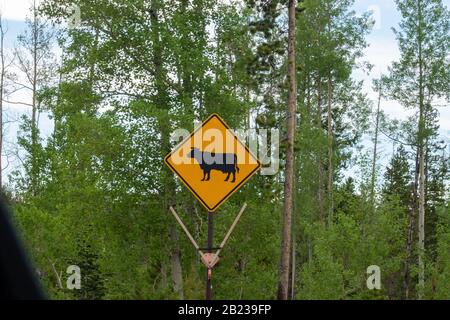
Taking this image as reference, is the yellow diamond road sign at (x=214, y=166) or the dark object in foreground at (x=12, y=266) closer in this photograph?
the dark object in foreground at (x=12, y=266)

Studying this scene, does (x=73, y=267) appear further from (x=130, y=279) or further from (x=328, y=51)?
(x=328, y=51)

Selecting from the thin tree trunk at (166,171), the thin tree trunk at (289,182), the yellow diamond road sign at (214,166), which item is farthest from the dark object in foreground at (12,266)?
the thin tree trunk at (166,171)

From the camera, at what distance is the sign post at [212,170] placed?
10.5 m

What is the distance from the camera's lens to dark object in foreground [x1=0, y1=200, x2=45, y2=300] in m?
0.82

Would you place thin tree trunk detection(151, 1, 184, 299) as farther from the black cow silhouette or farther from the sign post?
the sign post

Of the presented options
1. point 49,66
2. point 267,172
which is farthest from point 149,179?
point 49,66

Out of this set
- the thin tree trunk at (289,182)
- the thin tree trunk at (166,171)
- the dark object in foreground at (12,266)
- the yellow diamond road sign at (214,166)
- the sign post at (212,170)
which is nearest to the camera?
the dark object in foreground at (12,266)

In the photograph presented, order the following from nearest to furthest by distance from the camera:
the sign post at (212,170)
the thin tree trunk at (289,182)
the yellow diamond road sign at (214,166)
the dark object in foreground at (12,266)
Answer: the dark object in foreground at (12,266) → the sign post at (212,170) → the yellow diamond road sign at (214,166) → the thin tree trunk at (289,182)

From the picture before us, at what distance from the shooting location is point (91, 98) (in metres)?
21.5

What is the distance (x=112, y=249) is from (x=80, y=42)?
676cm

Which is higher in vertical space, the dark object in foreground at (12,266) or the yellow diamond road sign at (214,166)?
the yellow diamond road sign at (214,166)

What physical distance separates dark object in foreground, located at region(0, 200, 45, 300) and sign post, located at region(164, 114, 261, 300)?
30.9 feet

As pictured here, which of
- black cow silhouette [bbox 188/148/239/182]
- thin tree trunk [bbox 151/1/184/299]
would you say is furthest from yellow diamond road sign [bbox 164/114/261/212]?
thin tree trunk [bbox 151/1/184/299]

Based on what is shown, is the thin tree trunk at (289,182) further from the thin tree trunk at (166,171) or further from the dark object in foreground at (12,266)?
the dark object in foreground at (12,266)
